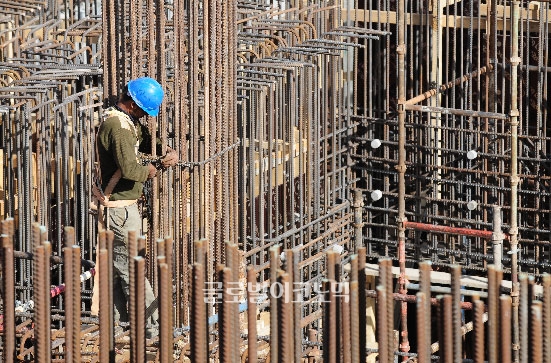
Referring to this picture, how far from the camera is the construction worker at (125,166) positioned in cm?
1071

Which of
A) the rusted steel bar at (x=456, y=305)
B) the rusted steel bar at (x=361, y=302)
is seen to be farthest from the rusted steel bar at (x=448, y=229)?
the rusted steel bar at (x=456, y=305)

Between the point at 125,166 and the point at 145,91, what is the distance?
0.58 metres

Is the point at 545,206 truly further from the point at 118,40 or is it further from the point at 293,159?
the point at 118,40

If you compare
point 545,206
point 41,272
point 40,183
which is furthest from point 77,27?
point 41,272

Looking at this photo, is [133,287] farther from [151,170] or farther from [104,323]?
[151,170]

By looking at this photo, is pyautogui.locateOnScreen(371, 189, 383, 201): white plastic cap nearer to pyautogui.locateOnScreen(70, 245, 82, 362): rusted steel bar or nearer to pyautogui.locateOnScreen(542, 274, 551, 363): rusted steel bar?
pyautogui.locateOnScreen(70, 245, 82, 362): rusted steel bar

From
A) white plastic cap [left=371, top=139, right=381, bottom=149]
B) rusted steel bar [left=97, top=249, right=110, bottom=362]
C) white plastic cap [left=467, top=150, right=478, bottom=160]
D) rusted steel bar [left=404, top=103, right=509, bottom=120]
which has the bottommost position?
rusted steel bar [left=97, top=249, right=110, bottom=362]

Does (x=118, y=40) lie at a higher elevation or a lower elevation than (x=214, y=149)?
higher

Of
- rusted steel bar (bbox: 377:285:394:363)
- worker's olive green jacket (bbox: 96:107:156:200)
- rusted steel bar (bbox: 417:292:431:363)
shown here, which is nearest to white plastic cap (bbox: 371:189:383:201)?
worker's olive green jacket (bbox: 96:107:156:200)

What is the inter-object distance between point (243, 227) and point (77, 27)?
467 centimetres

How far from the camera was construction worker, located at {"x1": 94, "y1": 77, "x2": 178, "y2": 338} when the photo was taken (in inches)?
422

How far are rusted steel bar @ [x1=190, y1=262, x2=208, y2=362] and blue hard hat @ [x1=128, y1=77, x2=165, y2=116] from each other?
10.2 ft

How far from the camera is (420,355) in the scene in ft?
24.7

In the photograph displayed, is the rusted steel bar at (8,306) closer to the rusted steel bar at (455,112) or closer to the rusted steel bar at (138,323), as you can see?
the rusted steel bar at (138,323)
